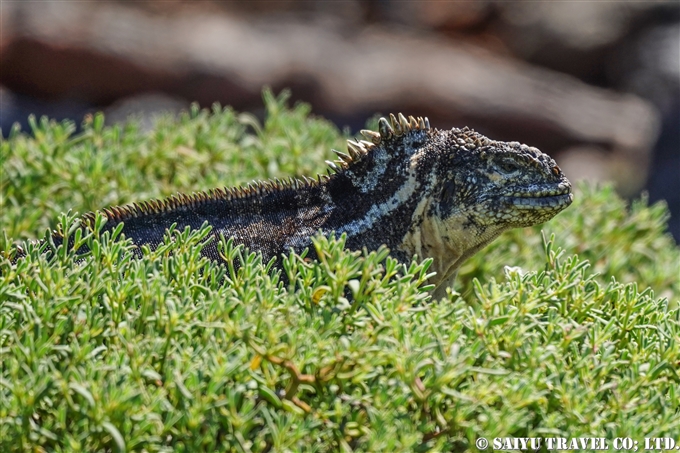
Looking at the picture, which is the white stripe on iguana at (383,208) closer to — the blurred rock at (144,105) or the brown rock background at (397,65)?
the brown rock background at (397,65)

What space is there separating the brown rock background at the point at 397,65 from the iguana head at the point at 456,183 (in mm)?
7294

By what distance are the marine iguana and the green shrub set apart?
590 mm

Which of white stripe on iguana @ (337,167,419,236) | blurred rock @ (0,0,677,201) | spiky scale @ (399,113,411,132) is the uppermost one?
spiky scale @ (399,113,411,132)

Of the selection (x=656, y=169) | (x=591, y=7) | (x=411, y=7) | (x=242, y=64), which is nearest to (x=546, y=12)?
(x=591, y=7)

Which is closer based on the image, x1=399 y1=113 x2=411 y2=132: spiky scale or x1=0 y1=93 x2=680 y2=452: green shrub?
x1=0 y1=93 x2=680 y2=452: green shrub

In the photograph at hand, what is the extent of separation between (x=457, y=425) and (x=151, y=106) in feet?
34.3

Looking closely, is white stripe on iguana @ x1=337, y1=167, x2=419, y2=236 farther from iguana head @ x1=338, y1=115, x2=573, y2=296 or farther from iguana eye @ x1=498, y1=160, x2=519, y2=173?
iguana eye @ x1=498, y1=160, x2=519, y2=173

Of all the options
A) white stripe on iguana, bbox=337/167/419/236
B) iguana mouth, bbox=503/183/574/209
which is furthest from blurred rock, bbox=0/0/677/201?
white stripe on iguana, bbox=337/167/419/236

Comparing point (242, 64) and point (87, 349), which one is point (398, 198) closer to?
point (87, 349)

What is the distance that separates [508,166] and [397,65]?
1038cm

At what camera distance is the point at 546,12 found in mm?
14781

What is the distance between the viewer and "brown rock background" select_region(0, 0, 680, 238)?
1219 cm

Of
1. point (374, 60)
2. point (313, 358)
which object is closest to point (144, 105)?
point (374, 60)

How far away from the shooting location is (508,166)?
3.73 metres
